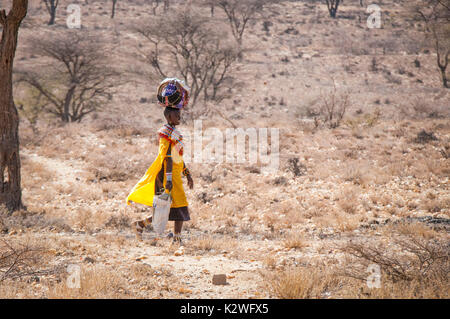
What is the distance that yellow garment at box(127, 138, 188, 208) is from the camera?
4133 mm

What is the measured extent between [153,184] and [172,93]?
1.03m

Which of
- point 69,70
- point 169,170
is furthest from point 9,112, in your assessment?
point 69,70

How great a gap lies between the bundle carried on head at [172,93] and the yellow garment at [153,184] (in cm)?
41

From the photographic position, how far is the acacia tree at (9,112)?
5336 millimetres

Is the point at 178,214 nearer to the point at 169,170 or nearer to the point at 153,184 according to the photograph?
the point at 153,184

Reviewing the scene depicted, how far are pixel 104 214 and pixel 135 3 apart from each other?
41574 mm

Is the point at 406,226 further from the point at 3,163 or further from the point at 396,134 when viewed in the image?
the point at 396,134

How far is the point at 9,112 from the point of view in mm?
5512

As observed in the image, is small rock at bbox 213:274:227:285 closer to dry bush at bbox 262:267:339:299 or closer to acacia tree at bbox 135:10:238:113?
dry bush at bbox 262:267:339:299

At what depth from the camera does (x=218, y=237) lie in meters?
5.23

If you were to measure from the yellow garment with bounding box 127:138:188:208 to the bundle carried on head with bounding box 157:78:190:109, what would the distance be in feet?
1.34

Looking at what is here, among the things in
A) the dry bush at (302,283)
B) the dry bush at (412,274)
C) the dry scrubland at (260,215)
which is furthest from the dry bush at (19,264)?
the dry bush at (412,274)

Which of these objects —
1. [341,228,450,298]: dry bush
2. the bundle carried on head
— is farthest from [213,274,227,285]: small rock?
the bundle carried on head

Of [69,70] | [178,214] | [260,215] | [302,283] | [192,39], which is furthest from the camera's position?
[192,39]
